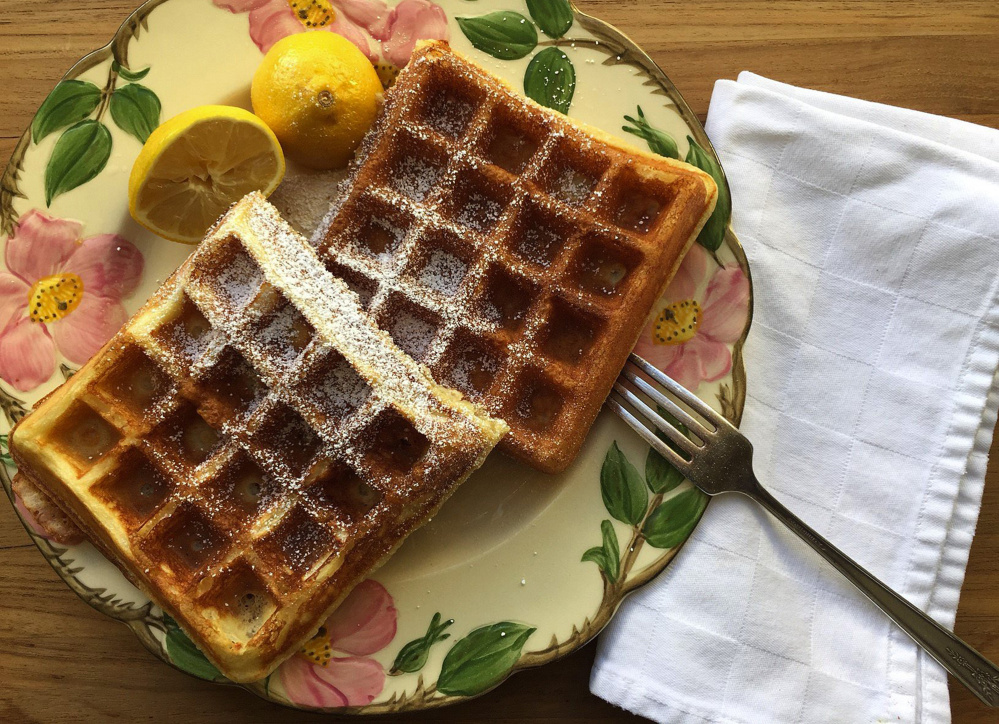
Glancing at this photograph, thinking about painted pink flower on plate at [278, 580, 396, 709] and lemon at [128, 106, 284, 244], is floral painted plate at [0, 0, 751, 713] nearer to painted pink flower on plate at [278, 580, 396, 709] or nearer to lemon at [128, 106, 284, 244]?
painted pink flower on plate at [278, 580, 396, 709]

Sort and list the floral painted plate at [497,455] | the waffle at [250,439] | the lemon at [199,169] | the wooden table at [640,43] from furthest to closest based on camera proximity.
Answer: the wooden table at [640,43] → the floral painted plate at [497,455] → the lemon at [199,169] → the waffle at [250,439]

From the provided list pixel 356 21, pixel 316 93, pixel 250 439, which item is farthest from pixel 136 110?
pixel 250 439

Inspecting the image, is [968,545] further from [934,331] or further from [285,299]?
[285,299]

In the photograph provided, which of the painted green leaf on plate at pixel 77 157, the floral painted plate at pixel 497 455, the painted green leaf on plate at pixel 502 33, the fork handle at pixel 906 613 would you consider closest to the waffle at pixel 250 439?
the floral painted plate at pixel 497 455

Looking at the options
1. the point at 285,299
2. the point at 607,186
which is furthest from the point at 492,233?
the point at 285,299

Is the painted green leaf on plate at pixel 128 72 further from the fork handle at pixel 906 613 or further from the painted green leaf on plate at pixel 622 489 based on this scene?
the fork handle at pixel 906 613
